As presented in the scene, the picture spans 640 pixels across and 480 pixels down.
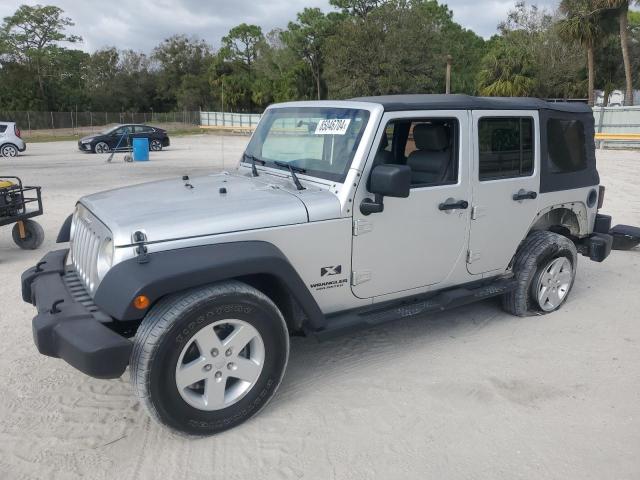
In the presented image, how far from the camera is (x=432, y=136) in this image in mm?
4223

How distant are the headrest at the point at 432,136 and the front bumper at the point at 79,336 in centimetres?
261

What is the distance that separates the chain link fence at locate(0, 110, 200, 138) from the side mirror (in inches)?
1771

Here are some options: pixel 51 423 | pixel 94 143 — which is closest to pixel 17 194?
pixel 51 423

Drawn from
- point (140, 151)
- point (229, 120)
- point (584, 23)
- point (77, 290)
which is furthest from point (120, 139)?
point (229, 120)

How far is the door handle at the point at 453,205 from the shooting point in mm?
4094

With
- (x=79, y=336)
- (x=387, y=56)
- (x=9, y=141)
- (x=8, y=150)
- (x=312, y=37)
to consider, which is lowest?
(x=79, y=336)

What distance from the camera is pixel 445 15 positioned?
212 ft

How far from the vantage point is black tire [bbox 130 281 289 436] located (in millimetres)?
2939

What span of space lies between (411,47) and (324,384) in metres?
52.3

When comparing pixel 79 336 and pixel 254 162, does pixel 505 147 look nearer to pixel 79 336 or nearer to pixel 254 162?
pixel 254 162

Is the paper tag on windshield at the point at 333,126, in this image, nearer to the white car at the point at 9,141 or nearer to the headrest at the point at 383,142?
the headrest at the point at 383,142

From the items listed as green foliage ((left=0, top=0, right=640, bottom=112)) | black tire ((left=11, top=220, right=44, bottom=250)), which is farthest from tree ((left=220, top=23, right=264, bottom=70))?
black tire ((left=11, top=220, right=44, bottom=250))

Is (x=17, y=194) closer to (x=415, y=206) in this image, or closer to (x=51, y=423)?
(x=51, y=423)

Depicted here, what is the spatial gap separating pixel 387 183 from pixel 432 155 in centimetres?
96
